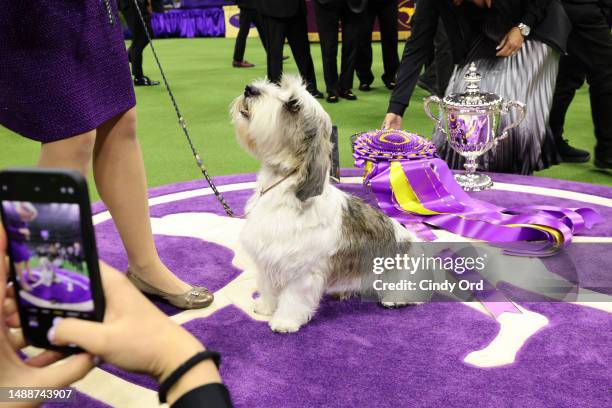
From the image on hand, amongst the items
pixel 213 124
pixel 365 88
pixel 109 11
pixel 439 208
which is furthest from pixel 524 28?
pixel 365 88

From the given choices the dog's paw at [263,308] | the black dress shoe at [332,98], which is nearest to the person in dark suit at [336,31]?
the black dress shoe at [332,98]

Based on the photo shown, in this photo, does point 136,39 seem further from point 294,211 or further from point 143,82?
point 294,211

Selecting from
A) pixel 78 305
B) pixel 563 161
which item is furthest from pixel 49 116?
pixel 563 161

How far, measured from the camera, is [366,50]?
6785 millimetres

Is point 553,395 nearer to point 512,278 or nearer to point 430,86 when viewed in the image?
point 512,278

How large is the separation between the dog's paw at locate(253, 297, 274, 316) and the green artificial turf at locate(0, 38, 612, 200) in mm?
1735

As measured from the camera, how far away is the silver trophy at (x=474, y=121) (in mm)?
3537

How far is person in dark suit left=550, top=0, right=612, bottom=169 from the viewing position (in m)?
3.85

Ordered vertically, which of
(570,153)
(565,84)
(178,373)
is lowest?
(570,153)

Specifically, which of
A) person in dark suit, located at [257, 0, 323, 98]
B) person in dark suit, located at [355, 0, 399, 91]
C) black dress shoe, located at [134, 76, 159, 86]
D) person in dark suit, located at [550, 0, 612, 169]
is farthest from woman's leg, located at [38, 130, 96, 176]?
black dress shoe, located at [134, 76, 159, 86]

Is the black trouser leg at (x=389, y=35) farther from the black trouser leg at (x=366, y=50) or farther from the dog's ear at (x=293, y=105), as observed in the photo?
the dog's ear at (x=293, y=105)

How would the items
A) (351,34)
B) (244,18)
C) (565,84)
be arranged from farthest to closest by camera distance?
(244,18)
(351,34)
(565,84)

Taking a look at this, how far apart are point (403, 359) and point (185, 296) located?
89 cm

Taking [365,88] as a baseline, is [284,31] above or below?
above
